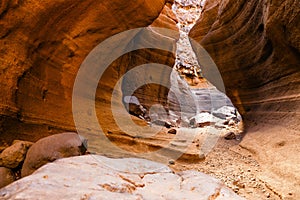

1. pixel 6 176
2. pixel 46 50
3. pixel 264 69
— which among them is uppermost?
pixel 46 50

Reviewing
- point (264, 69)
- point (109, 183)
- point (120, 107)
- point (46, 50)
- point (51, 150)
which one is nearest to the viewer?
point (109, 183)

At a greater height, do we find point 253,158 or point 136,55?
point 136,55

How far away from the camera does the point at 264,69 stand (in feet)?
17.5

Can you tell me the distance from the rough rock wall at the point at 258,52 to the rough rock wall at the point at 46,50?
2.55m

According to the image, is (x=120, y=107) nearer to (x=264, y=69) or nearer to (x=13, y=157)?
(x=13, y=157)

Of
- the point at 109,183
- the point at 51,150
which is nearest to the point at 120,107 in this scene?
the point at 51,150

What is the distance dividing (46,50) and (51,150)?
265cm

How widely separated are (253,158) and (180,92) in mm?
12087

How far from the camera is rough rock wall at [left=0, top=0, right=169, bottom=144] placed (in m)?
3.67

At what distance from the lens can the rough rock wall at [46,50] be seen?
12.0 feet

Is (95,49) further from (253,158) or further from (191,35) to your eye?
(253,158)

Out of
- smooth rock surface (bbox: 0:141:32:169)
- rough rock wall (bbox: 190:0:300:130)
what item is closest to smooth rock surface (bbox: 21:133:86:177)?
smooth rock surface (bbox: 0:141:32:169)

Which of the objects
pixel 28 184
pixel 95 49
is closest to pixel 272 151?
pixel 28 184

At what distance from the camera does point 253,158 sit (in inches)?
159
